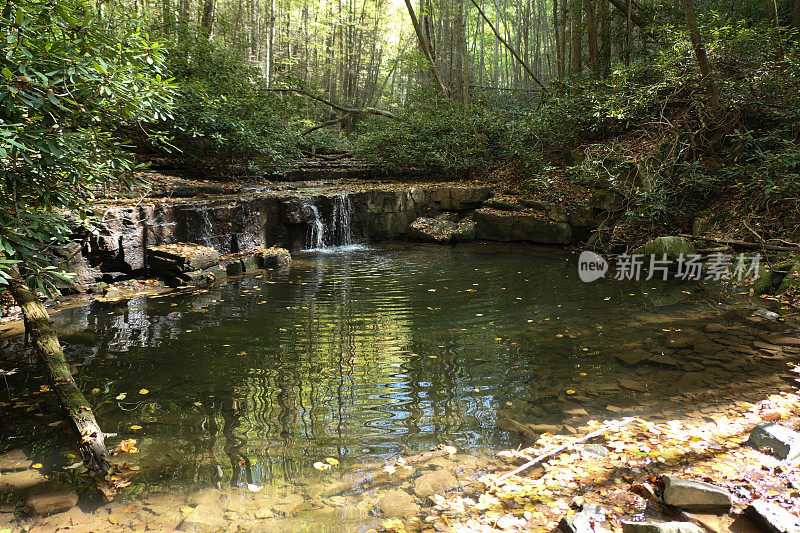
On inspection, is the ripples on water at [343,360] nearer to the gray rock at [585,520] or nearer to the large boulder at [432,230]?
the gray rock at [585,520]

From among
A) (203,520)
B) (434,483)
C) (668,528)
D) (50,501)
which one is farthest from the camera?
(434,483)

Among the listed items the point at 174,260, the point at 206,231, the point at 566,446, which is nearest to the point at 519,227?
the point at 206,231

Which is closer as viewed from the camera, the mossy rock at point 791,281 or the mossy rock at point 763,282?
the mossy rock at point 791,281

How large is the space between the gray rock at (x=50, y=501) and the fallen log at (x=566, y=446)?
8.24 feet

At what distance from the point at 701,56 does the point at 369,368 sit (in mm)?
8670

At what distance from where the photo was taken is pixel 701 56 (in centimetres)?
830

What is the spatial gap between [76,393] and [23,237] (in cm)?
112

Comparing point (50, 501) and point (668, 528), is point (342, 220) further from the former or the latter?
point (668, 528)

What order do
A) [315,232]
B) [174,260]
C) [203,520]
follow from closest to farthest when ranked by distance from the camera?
[203,520]
[174,260]
[315,232]

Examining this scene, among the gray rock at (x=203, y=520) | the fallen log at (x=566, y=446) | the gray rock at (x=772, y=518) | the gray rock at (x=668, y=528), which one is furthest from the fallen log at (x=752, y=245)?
the gray rock at (x=203, y=520)

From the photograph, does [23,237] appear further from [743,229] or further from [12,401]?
[743,229]

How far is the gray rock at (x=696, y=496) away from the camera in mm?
2203

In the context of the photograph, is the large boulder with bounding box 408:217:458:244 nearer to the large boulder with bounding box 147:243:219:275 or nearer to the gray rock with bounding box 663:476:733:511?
the large boulder with bounding box 147:243:219:275

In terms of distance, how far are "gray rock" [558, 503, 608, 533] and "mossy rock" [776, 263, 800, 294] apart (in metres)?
5.86
